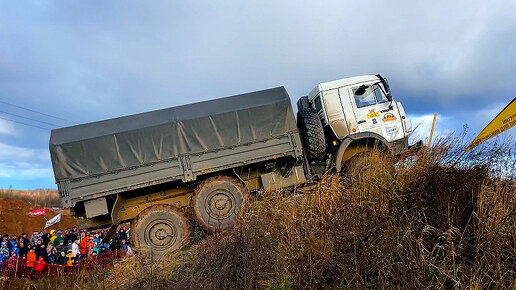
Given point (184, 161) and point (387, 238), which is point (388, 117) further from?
point (387, 238)

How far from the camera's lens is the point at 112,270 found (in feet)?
23.6

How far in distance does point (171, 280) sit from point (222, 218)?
340 cm

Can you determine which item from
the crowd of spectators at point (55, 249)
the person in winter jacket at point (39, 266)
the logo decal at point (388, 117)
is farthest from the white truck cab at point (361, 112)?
the person in winter jacket at point (39, 266)

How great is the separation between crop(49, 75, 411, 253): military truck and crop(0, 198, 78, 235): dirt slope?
28196mm

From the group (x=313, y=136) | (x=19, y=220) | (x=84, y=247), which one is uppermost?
(x=19, y=220)

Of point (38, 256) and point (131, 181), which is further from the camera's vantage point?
point (38, 256)

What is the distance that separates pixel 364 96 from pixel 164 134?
5385 mm

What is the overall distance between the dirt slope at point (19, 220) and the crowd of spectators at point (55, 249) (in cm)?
2275

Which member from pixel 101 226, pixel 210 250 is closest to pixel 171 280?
pixel 210 250

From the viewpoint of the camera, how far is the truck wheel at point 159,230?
8.76 metres

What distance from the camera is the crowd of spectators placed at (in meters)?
10.7

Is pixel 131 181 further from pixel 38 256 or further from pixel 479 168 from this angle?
pixel 479 168

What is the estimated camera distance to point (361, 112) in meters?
10.2

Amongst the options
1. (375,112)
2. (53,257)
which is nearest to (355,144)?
(375,112)
